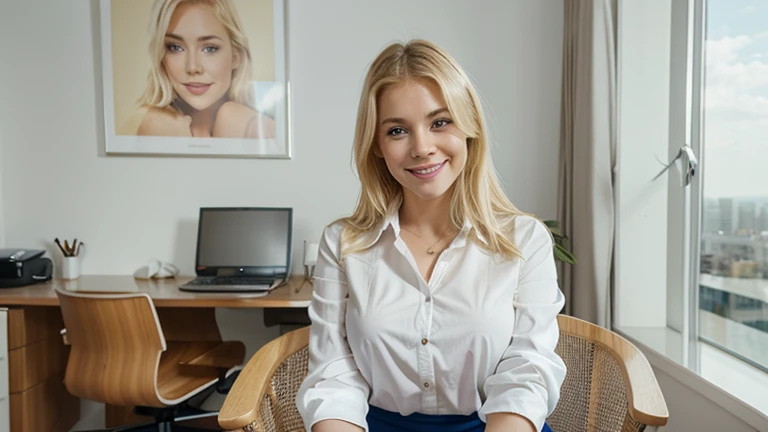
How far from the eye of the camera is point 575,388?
1253 millimetres

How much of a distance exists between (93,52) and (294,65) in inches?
38.5

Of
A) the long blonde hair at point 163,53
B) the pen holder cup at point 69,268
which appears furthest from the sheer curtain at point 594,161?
the pen holder cup at point 69,268

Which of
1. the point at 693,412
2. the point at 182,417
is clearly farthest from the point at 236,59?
the point at 693,412

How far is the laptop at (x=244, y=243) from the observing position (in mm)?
2303

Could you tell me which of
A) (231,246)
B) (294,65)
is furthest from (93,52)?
(231,246)

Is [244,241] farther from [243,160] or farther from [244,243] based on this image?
[243,160]

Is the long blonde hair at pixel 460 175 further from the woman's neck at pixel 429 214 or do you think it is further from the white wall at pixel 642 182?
the white wall at pixel 642 182

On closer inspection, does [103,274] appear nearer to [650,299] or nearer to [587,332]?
[587,332]

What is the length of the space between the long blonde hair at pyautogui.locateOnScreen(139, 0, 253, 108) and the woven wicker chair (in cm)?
154

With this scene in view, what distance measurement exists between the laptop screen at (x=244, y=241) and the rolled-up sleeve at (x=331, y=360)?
1.17 metres

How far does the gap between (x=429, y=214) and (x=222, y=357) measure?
1210mm

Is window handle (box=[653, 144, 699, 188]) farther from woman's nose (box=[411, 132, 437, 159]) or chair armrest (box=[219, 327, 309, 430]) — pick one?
chair armrest (box=[219, 327, 309, 430])

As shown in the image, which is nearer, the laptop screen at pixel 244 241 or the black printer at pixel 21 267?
the black printer at pixel 21 267

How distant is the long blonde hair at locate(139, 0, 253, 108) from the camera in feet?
7.80
